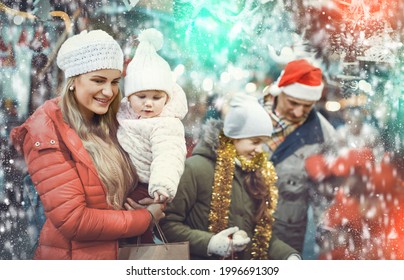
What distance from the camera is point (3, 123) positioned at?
2.73 meters

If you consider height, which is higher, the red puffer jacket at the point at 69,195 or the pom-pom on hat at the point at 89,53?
the pom-pom on hat at the point at 89,53

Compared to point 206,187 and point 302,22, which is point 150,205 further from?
point 302,22

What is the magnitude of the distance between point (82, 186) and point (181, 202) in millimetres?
470

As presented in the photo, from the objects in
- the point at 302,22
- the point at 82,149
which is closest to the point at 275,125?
the point at 302,22

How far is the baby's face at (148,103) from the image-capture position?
2658 mm

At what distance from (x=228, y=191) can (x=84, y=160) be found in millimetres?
694

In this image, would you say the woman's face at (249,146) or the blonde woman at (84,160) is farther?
the woman's face at (249,146)

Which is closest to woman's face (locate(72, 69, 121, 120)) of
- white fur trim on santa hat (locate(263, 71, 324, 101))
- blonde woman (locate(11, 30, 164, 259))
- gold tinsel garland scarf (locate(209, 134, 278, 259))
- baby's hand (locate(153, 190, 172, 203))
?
blonde woman (locate(11, 30, 164, 259))

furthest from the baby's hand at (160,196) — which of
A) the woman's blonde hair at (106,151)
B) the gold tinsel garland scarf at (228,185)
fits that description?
the gold tinsel garland scarf at (228,185)

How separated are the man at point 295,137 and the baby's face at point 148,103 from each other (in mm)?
507

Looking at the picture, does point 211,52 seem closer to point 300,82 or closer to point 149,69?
point 149,69

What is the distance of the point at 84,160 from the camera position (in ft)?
8.62

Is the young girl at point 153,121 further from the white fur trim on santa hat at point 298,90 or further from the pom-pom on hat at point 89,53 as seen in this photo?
the white fur trim on santa hat at point 298,90

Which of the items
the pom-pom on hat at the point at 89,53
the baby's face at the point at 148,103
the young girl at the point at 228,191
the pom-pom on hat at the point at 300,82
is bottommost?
the young girl at the point at 228,191
